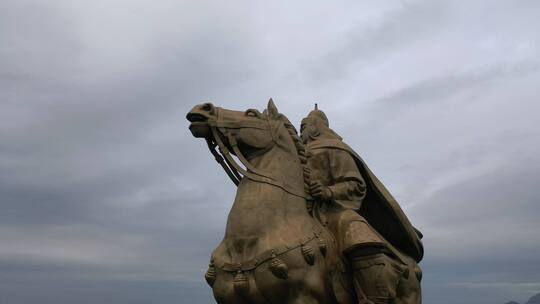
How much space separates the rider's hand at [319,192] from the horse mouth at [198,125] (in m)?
1.45

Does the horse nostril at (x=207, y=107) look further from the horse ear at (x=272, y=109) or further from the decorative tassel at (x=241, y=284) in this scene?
the decorative tassel at (x=241, y=284)

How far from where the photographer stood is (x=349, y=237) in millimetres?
7207

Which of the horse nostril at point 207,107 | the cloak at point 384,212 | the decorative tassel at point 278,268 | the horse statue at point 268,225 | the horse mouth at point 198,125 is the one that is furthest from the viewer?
the cloak at point 384,212

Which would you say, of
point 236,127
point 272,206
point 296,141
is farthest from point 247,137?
point 272,206

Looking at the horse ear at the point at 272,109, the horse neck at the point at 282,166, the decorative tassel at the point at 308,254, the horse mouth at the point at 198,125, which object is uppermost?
the horse ear at the point at 272,109

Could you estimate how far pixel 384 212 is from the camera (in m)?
8.42

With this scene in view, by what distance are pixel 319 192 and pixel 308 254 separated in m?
0.94

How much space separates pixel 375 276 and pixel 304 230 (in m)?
1.00

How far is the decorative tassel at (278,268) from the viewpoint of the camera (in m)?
6.63

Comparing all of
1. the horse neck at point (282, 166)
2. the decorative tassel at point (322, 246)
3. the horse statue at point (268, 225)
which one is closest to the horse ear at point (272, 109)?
the horse statue at point (268, 225)

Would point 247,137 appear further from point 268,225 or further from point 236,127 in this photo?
point 268,225

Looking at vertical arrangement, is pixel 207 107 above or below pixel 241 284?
above

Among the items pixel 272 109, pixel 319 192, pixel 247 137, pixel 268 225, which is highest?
pixel 272 109

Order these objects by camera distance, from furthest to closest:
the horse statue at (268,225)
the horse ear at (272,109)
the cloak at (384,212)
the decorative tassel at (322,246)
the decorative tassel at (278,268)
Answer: the cloak at (384,212) < the horse ear at (272,109) < the decorative tassel at (322,246) < the horse statue at (268,225) < the decorative tassel at (278,268)
